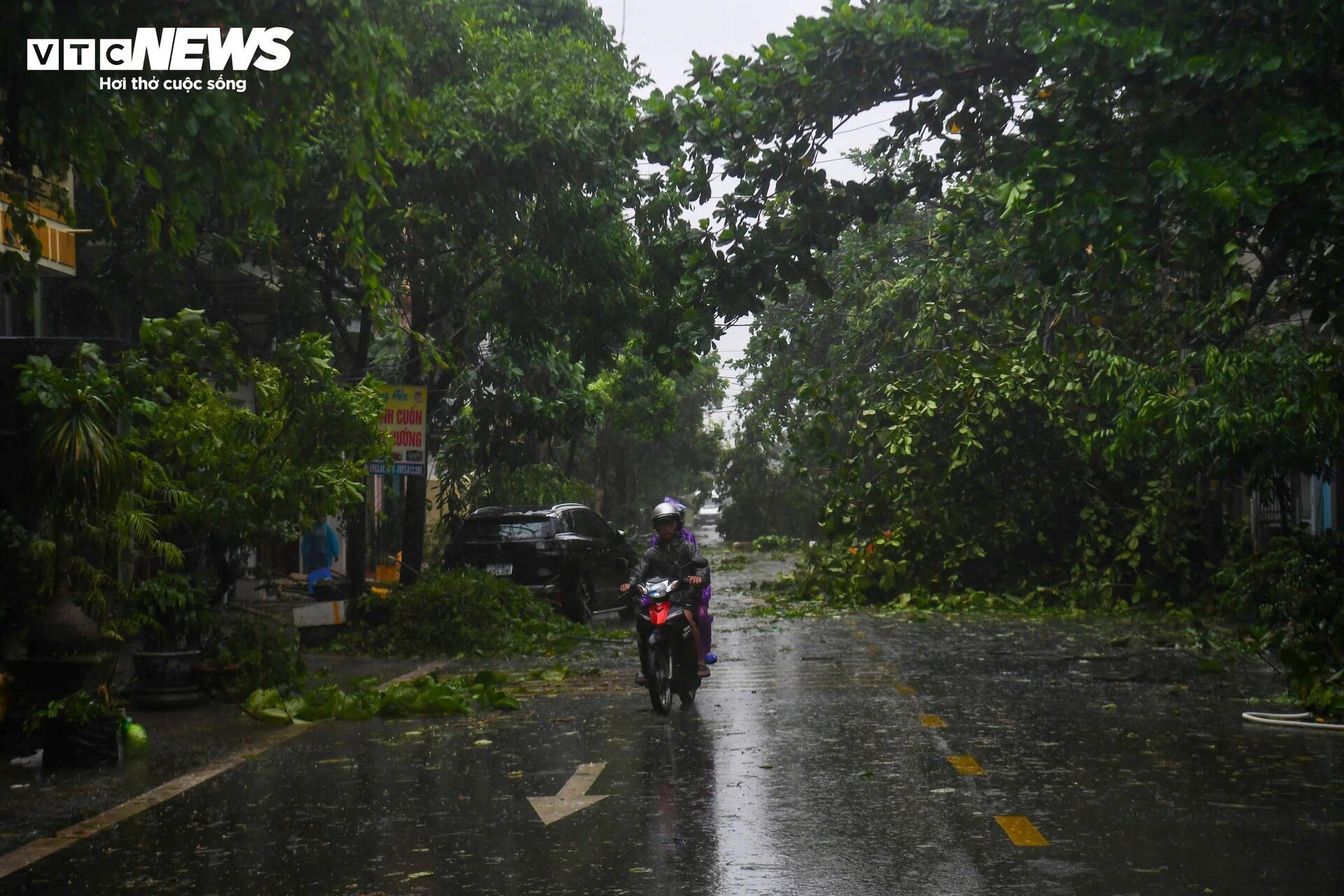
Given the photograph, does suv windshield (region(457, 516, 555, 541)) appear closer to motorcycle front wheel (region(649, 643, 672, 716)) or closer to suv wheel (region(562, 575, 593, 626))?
suv wheel (region(562, 575, 593, 626))

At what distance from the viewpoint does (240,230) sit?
1880 centimetres

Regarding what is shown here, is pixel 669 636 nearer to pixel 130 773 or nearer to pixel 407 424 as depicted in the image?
pixel 130 773

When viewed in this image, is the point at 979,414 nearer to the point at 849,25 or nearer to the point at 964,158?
the point at 964,158

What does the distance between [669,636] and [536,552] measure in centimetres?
911

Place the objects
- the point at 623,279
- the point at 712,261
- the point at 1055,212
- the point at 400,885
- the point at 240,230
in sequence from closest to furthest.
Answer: the point at 400,885
the point at 1055,212
the point at 712,261
the point at 240,230
the point at 623,279

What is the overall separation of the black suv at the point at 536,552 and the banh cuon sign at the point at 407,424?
2325mm

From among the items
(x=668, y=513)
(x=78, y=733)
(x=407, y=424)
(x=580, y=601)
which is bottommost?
(x=580, y=601)

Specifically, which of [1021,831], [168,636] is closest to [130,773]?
[168,636]

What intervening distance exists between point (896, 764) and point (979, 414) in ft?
52.4

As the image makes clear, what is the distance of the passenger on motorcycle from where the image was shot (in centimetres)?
1262

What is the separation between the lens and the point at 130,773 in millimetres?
9789

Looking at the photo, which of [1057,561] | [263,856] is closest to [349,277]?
[1057,561]

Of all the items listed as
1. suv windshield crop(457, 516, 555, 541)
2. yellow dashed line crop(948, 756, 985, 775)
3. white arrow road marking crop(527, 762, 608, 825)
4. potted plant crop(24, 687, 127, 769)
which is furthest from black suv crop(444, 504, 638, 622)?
white arrow road marking crop(527, 762, 608, 825)

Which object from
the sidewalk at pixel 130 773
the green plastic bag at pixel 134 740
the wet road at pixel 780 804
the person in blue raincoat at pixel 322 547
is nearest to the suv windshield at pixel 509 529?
the person in blue raincoat at pixel 322 547
